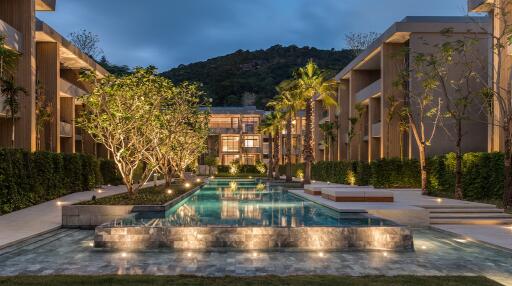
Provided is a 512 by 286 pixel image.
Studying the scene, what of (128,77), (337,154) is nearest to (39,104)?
(128,77)

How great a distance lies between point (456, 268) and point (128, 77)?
16.7 metres

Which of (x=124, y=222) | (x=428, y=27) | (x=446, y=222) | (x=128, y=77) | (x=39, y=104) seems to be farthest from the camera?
(x=428, y=27)

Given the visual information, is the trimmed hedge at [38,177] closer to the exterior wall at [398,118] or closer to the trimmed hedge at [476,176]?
the exterior wall at [398,118]

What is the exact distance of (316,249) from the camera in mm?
12453

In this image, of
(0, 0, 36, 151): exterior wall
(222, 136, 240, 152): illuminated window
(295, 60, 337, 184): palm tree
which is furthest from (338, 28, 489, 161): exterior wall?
(222, 136, 240, 152): illuminated window

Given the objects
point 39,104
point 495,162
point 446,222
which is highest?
point 39,104

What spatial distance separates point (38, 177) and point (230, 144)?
7538 centimetres

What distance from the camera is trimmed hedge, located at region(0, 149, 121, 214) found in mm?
19688

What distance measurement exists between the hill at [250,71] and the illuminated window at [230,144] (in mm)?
19187

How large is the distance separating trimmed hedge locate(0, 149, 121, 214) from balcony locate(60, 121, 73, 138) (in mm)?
5010

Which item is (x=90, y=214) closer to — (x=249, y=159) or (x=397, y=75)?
(x=397, y=75)

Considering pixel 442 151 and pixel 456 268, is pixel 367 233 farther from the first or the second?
pixel 442 151

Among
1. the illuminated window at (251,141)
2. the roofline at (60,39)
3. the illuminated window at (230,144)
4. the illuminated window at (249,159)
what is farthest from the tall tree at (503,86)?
the illuminated window at (230,144)

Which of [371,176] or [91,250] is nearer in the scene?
[91,250]
